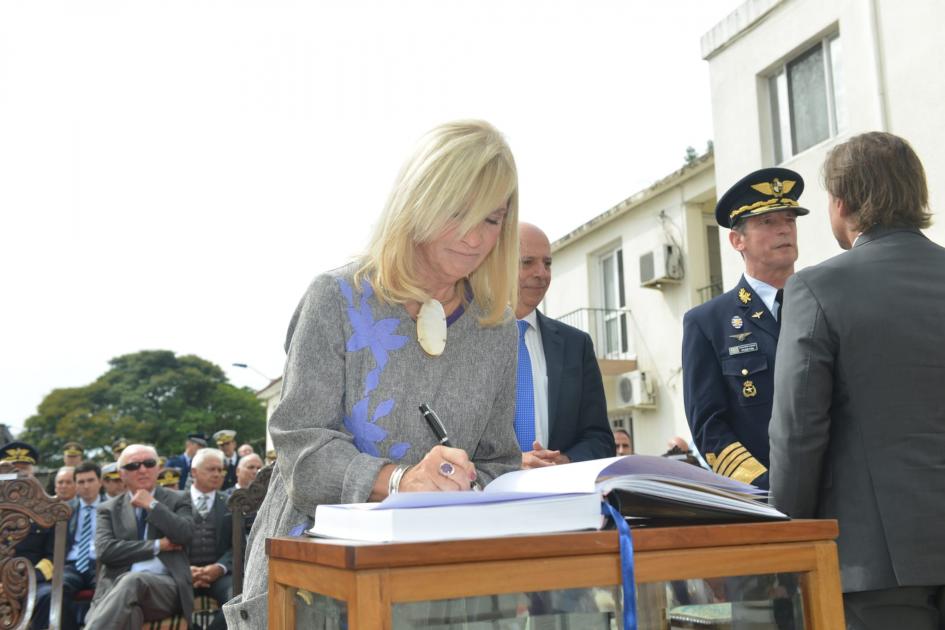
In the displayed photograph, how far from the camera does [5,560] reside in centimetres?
315

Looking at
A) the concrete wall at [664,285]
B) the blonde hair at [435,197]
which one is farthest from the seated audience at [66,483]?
the concrete wall at [664,285]

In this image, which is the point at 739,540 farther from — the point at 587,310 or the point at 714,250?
the point at 587,310

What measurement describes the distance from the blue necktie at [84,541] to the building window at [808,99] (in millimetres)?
8635

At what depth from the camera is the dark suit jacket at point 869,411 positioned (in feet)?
6.00

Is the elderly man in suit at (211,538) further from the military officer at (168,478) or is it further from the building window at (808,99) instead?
the building window at (808,99)

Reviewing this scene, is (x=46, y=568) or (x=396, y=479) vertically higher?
(x=396, y=479)

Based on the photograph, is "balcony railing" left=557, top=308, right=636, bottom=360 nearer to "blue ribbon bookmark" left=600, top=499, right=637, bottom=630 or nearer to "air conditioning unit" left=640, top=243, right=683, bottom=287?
"air conditioning unit" left=640, top=243, right=683, bottom=287

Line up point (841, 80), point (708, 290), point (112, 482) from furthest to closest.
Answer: point (708, 290)
point (841, 80)
point (112, 482)

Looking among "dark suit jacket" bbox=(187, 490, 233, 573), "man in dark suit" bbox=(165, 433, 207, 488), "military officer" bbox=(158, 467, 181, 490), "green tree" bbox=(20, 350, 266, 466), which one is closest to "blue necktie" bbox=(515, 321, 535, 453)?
"dark suit jacket" bbox=(187, 490, 233, 573)

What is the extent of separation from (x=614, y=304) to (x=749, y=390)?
14.6 metres

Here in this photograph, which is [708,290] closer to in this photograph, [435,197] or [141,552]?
[141,552]

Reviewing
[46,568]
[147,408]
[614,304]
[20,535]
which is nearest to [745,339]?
[20,535]

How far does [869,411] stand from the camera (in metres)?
1.91

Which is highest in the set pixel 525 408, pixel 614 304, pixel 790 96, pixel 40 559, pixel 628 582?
pixel 790 96
